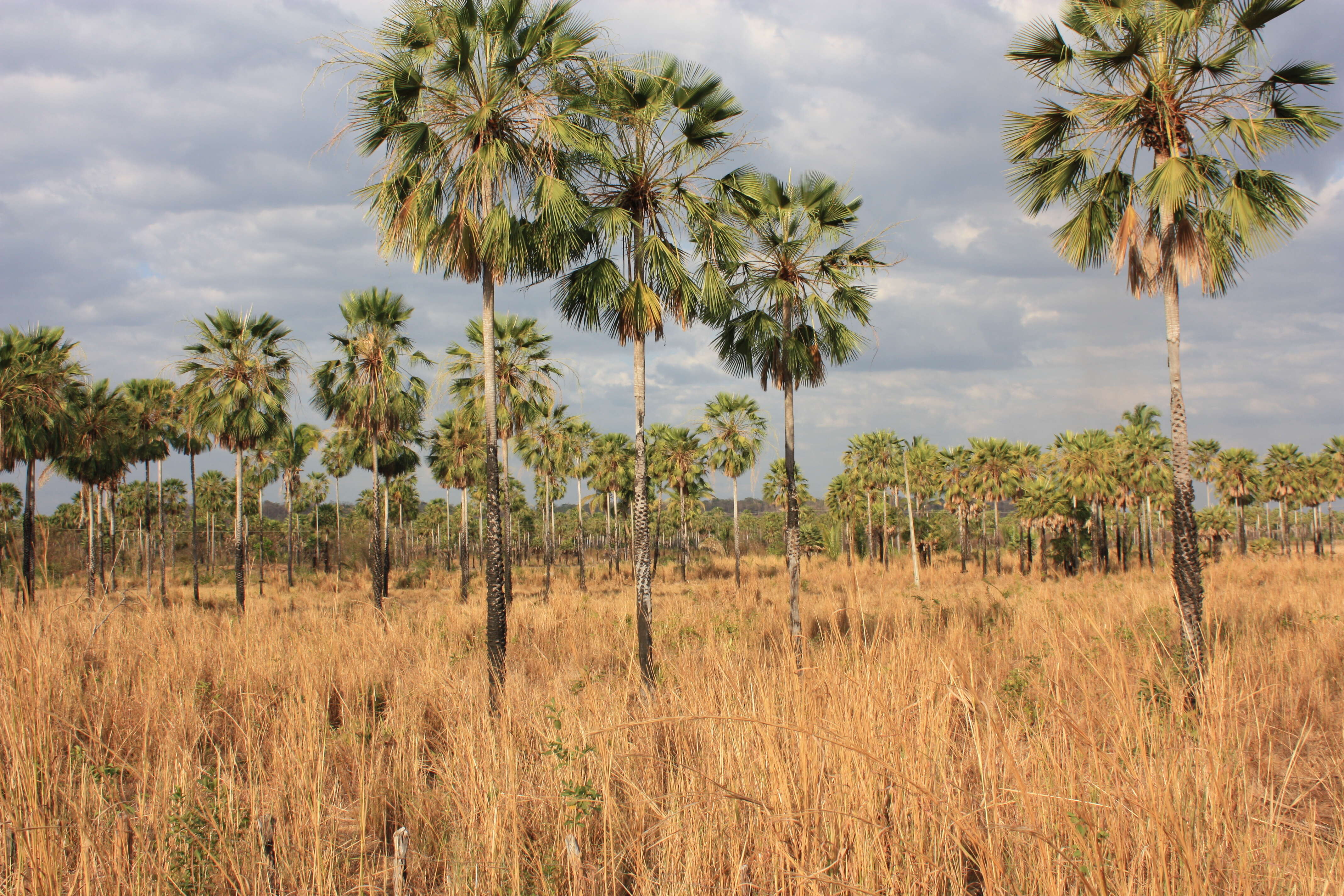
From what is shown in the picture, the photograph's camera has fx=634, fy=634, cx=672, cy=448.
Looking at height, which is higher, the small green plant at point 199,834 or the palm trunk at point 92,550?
the palm trunk at point 92,550

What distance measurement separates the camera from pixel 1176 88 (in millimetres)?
9859

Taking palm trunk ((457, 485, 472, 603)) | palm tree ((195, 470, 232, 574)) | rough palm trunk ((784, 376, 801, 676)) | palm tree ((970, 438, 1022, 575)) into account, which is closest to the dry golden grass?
rough palm trunk ((784, 376, 801, 676))

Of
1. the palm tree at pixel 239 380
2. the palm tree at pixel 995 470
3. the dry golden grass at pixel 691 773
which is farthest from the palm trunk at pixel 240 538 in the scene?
the palm tree at pixel 995 470

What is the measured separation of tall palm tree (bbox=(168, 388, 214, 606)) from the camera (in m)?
23.6

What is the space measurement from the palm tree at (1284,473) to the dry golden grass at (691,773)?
79.4 metres

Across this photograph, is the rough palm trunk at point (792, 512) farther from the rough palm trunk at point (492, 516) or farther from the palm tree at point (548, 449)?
the palm tree at point (548, 449)

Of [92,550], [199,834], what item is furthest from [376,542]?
[199,834]

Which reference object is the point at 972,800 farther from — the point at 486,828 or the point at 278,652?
the point at 278,652

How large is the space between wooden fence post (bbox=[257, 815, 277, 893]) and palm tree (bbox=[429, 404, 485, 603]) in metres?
26.8

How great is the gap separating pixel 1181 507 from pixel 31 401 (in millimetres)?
27999

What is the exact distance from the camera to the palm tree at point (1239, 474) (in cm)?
6538

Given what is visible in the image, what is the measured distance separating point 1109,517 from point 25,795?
8797 centimetres

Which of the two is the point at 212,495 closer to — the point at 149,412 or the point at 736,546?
the point at 149,412

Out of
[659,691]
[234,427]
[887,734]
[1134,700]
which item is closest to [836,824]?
[887,734]
